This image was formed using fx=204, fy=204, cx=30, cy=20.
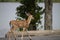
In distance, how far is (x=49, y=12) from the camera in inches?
179

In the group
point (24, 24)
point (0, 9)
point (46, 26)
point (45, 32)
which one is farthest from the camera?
point (0, 9)

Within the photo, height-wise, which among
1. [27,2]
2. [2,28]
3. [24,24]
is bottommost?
[2,28]

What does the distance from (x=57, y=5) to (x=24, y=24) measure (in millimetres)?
3932

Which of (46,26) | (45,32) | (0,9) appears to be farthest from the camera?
(0,9)

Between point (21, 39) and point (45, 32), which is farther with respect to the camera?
point (45, 32)

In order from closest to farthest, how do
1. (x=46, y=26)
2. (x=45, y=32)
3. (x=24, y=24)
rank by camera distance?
(x=24, y=24), (x=45, y=32), (x=46, y=26)

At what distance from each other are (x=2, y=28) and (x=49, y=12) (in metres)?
2.43

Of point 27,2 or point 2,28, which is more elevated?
point 27,2

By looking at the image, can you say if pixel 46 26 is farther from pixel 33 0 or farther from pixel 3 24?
pixel 3 24

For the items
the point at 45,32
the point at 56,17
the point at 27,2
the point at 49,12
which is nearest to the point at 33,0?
the point at 27,2

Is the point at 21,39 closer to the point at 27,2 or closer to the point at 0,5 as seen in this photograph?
the point at 27,2

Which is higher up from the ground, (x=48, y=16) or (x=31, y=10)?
(x=31, y=10)

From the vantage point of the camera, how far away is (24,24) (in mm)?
2947

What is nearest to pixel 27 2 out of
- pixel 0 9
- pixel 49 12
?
pixel 49 12
